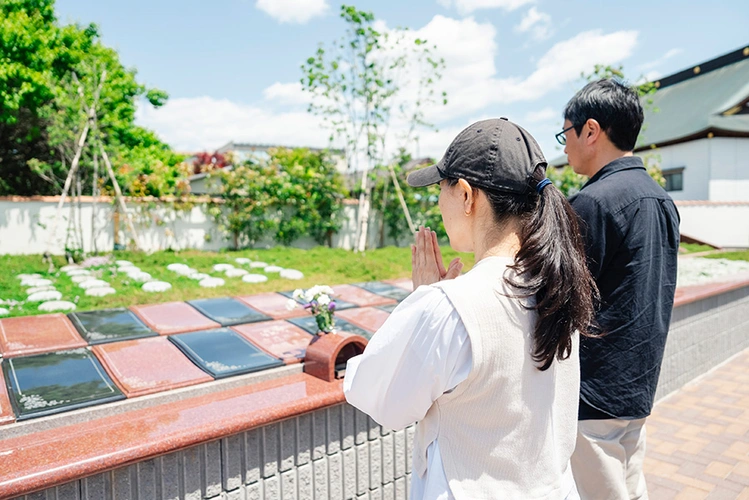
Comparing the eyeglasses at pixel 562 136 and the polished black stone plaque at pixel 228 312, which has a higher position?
the eyeglasses at pixel 562 136

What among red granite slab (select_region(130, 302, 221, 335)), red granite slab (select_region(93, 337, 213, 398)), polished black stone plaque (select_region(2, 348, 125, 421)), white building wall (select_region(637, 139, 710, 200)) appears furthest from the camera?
white building wall (select_region(637, 139, 710, 200))

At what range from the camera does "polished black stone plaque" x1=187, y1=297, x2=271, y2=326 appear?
10.3 ft

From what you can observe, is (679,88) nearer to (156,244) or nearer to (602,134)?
(156,244)

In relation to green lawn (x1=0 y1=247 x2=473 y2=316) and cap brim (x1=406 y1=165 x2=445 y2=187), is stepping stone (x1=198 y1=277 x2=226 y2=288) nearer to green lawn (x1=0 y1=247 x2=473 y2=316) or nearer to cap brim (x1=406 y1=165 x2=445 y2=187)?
green lawn (x1=0 y1=247 x2=473 y2=316)

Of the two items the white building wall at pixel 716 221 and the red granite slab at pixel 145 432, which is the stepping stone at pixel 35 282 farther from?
the white building wall at pixel 716 221

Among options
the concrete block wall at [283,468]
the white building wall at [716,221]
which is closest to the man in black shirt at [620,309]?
the concrete block wall at [283,468]

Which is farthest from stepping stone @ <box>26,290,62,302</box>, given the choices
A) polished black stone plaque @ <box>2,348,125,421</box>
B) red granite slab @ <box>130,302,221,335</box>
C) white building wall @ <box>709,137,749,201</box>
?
white building wall @ <box>709,137,749,201</box>

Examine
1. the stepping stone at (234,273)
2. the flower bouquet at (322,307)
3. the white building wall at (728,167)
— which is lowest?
the stepping stone at (234,273)

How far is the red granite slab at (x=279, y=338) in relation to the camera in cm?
251

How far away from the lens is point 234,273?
22.2 ft

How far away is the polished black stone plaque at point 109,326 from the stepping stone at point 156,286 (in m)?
2.24

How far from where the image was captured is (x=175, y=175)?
11.9m

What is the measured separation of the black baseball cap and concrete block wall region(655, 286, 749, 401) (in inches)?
125

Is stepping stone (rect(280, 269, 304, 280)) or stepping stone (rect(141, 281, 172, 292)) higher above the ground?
stepping stone (rect(141, 281, 172, 292))
